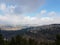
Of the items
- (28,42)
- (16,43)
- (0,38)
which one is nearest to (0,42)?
(0,38)

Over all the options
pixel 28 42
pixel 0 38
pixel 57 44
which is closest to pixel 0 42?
pixel 0 38

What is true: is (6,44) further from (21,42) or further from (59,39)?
(59,39)

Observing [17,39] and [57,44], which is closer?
[57,44]

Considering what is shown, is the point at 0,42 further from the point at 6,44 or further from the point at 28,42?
the point at 28,42

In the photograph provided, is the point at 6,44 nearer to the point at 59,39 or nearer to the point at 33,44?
the point at 33,44

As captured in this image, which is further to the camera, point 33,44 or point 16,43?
point 33,44

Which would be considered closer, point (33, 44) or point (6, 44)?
point (6, 44)

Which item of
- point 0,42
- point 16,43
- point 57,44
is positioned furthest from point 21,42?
point 57,44
